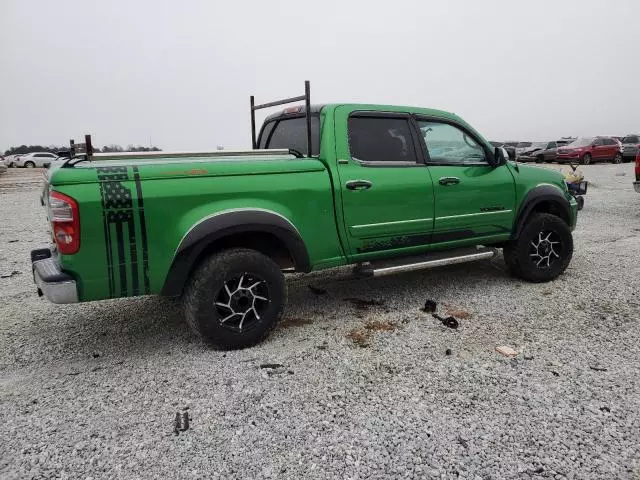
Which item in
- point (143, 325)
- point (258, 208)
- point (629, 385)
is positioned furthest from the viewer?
point (143, 325)

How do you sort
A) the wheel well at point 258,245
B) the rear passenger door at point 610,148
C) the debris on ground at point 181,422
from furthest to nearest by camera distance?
1. the rear passenger door at point 610,148
2. the wheel well at point 258,245
3. the debris on ground at point 181,422

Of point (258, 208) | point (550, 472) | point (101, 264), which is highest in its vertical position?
point (258, 208)

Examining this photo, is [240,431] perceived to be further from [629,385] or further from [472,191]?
Result: [472,191]

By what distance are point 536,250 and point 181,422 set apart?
400 centimetres

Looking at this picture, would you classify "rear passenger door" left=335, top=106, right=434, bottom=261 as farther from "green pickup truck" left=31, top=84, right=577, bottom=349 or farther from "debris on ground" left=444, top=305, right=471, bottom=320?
"debris on ground" left=444, top=305, right=471, bottom=320

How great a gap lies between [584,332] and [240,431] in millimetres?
2853

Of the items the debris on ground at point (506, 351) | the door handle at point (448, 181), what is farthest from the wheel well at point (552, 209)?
the debris on ground at point (506, 351)

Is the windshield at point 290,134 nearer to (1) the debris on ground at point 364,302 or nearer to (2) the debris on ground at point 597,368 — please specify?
(1) the debris on ground at point 364,302

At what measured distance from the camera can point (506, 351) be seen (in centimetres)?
353

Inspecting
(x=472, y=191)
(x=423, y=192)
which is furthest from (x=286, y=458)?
(x=472, y=191)

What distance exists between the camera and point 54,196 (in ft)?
9.86

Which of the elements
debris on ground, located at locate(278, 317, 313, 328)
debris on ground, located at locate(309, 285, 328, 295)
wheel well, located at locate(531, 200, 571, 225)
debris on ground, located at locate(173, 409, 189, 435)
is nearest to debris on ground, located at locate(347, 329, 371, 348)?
debris on ground, located at locate(278, 317, 313, 328)

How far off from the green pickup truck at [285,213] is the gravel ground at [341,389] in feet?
1.57

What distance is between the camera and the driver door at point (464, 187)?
451 cm
